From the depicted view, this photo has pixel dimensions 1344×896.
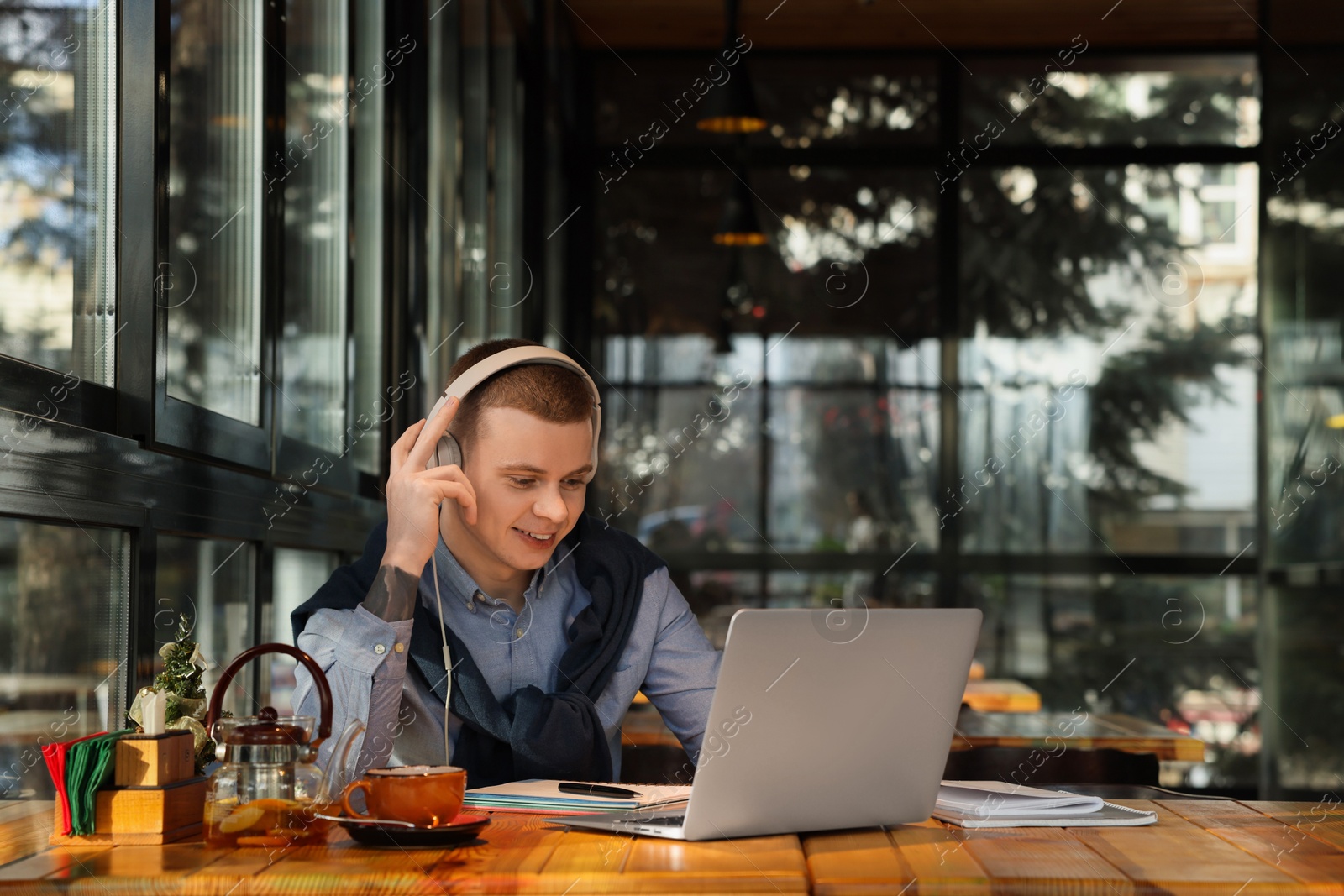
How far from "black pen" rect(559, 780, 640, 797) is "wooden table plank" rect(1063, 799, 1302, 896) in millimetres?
461

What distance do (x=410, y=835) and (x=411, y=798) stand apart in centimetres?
4

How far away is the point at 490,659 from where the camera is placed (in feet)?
5.70

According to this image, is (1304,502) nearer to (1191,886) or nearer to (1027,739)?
(1027,739)

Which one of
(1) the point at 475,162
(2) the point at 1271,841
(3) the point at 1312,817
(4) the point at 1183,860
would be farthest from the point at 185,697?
(1) the point at 475,162

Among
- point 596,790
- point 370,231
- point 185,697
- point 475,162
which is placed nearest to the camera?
point 185,697

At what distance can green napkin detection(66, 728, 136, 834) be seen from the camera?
1.16m

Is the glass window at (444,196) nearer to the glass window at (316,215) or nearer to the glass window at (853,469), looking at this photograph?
the glass window at (316,215)

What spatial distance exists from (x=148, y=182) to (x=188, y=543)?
0.54 meters

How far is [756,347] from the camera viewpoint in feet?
19.3

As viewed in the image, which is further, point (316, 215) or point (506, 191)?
point (506, 191)

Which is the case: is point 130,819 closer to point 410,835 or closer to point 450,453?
point 410,835

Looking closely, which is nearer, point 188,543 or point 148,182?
point 148,182

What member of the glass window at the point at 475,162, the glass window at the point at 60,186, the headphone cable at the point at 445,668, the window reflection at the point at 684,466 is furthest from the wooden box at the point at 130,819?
the window reflection at the point at 684,466

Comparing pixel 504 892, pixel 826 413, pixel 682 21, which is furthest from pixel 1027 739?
pixel 682 21
